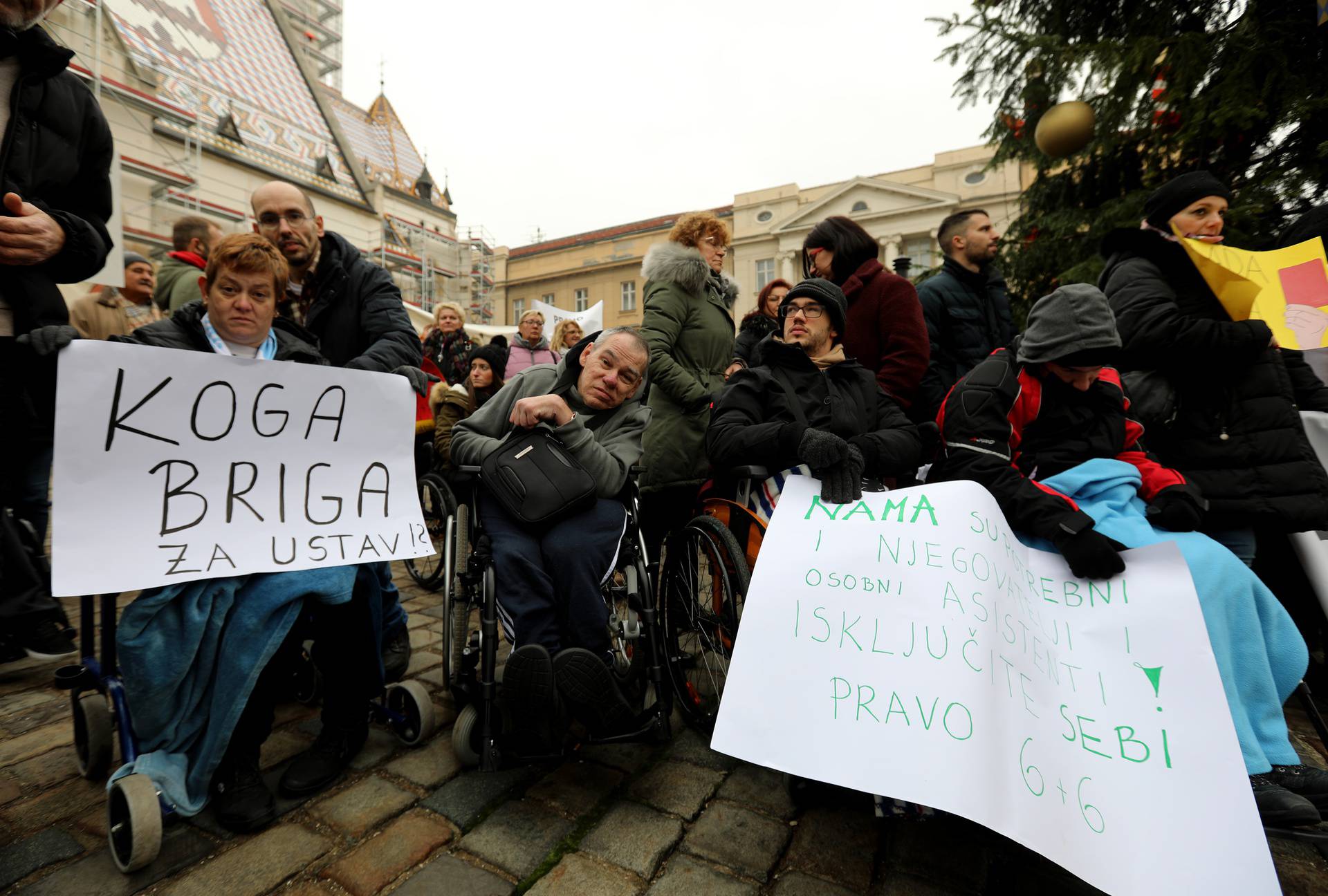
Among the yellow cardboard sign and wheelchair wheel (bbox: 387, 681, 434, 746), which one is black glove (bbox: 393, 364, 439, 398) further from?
the yellow cardboard sign

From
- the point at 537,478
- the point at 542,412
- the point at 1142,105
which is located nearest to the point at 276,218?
the point at 542,412

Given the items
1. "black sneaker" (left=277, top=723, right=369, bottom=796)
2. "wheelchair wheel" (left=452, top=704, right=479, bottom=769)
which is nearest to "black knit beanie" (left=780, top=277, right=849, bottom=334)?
"wheelchair wheel" (left=452, top=704, right=479, bottom=769)

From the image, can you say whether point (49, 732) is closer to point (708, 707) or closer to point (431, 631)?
point (431, 631)

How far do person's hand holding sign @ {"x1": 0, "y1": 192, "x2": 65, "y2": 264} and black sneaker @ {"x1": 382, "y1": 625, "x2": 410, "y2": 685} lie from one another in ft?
5.73

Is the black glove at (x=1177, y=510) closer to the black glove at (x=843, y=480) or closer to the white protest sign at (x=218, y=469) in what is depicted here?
the black glove at (x=843, y=480)

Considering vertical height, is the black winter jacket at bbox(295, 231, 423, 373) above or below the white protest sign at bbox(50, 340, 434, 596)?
above

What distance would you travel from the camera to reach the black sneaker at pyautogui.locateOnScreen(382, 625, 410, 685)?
2.72 m

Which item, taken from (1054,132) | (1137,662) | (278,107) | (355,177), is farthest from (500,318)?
(1137,662)

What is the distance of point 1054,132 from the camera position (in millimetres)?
4629

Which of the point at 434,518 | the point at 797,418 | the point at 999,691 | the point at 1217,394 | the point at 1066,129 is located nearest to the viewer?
the point at 999,691

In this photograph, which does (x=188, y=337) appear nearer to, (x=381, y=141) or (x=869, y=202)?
(x=869, y=202)

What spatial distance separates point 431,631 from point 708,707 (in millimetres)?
1798

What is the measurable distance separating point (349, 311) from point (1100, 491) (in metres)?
2.79

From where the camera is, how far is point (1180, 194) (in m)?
2.43
